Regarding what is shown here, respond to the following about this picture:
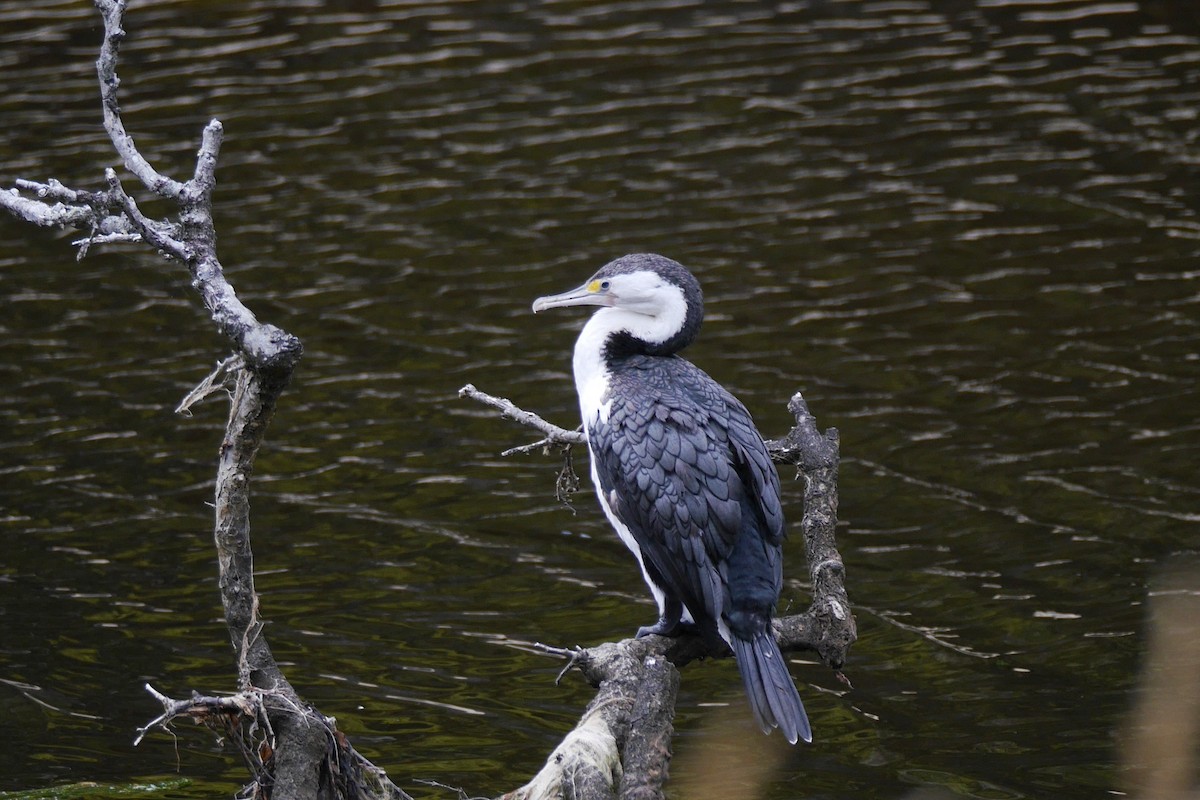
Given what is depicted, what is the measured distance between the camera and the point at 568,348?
9.68 m

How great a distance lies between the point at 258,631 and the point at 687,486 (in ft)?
4.34

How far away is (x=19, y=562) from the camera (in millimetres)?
7523

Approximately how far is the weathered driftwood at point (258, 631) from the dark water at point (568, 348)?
1378mm

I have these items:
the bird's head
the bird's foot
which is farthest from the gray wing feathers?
the bird's head

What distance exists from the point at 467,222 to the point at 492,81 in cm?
314

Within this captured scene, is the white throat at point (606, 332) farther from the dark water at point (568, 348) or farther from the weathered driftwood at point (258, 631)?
the dark water at point (568, 348)

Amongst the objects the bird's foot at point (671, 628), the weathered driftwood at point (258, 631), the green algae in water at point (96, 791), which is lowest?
the green algae in water at point (96, 791)

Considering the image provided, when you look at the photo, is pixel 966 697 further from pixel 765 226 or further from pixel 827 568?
pixel 765 226

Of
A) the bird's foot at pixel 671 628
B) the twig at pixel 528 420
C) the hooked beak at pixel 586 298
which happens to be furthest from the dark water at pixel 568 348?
the hooked beak at pixel 586 298

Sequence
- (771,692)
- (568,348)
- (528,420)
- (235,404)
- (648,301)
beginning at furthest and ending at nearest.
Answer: (568,348) < (648,301) < (528,420) < (771,692) < (235,404)

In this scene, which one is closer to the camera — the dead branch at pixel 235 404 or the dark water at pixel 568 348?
the dead branch at pixel 235 404

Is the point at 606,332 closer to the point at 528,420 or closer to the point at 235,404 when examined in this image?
the point at 528,420

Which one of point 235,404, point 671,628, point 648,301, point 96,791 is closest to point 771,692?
point 671,628

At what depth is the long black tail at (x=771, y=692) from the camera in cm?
422
